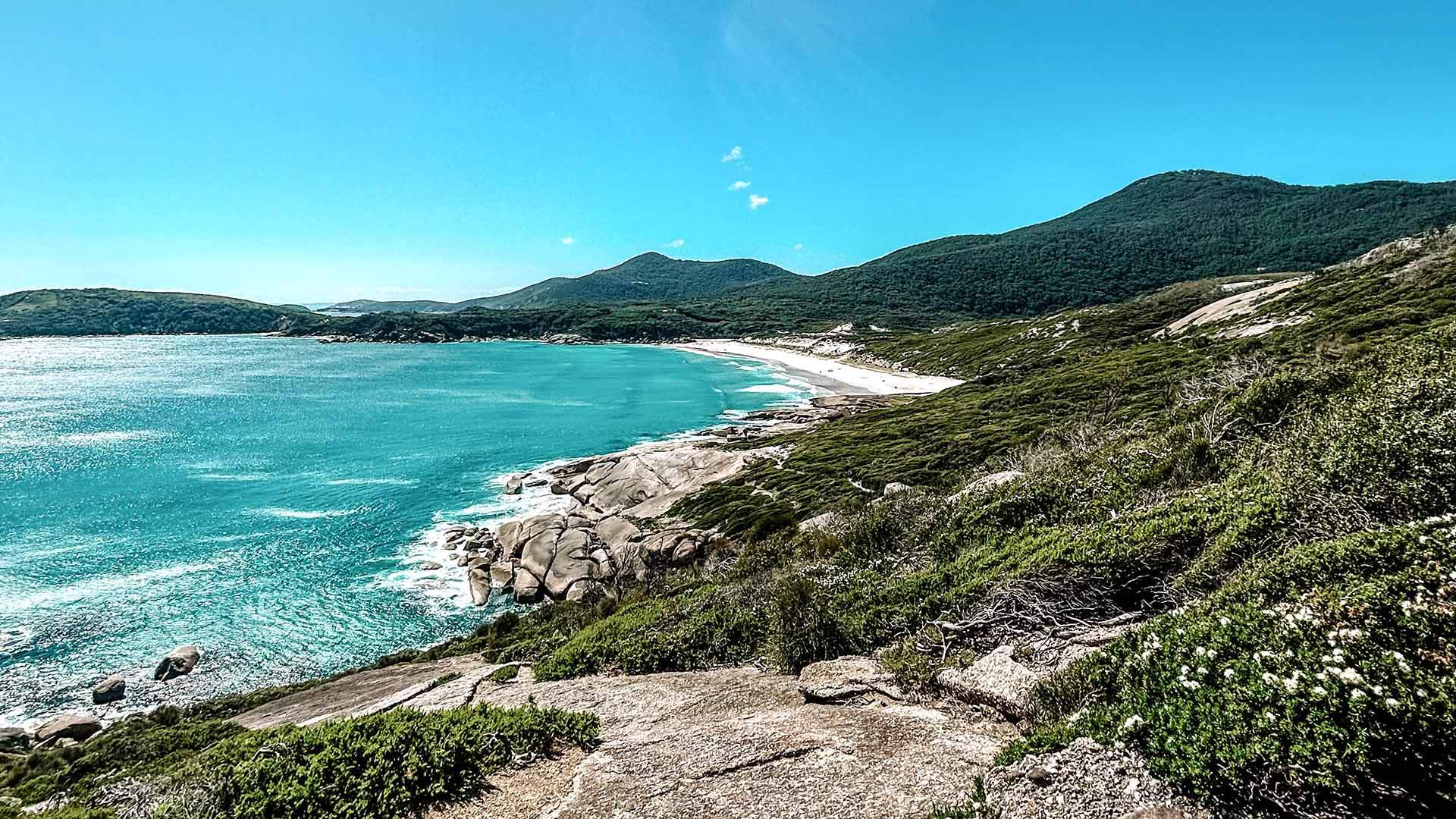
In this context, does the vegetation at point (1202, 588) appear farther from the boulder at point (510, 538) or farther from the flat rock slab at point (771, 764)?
the boulder at point (510, 538)

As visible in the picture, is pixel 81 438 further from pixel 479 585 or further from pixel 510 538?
pixel 479 585

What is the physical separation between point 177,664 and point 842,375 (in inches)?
3620

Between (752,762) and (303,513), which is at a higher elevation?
(752,762)

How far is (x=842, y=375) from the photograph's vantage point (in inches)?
4124

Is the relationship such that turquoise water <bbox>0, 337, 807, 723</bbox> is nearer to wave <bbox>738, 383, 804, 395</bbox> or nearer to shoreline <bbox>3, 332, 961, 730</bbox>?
shoreline <bbox>3, 332, 961, 730</bbox>

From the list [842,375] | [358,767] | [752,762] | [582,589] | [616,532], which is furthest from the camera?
[842,375]

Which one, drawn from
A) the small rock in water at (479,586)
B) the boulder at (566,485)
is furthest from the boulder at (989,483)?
the boulder at (566,485)

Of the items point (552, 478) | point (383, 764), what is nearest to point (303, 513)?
point (552, 478)

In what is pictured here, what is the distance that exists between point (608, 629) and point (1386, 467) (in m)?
15.7

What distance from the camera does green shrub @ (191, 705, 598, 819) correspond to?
7301mm

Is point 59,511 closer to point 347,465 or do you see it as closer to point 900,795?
point 347,465

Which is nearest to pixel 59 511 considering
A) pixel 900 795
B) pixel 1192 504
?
pixel 900 795

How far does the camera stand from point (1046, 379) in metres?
54.5

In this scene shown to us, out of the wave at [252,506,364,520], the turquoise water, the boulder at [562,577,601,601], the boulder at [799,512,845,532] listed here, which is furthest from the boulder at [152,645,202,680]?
the boulder at [799,512,845,532]
